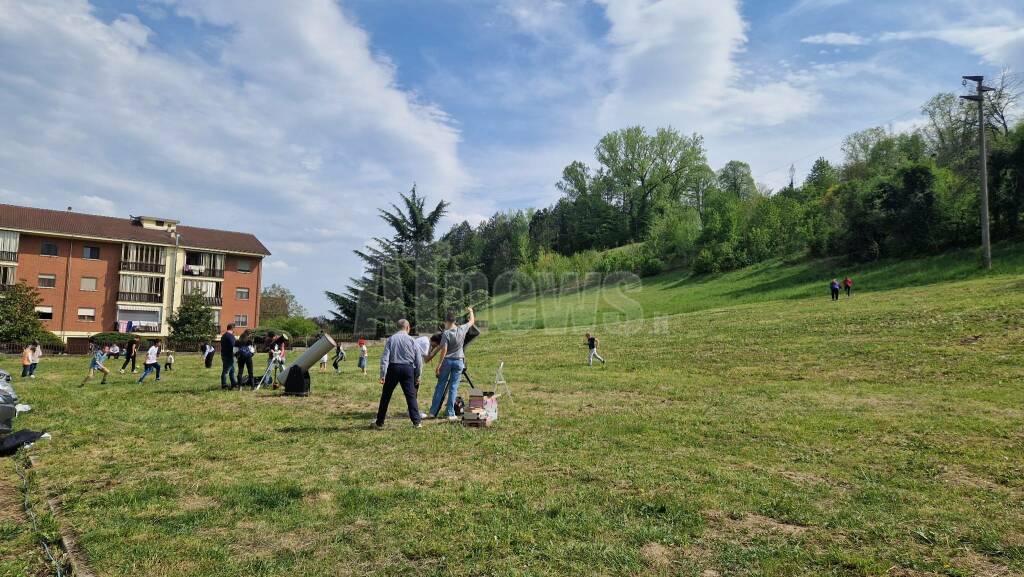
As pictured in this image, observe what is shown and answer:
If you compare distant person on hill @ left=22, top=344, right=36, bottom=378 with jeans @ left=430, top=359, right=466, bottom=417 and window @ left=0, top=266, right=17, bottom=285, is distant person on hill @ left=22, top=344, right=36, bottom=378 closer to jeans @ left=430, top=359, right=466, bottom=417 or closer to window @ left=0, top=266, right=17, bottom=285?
jeans @ left=430, top=359, right=466, bottom=417

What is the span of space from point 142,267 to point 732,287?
56945 millimetres

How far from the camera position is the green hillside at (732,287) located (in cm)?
3619

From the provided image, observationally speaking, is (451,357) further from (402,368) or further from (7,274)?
(7,274)

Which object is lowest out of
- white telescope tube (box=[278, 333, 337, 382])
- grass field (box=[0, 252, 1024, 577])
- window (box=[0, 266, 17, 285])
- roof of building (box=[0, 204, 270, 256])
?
grass field (box=[0, 252, 1024, 577])

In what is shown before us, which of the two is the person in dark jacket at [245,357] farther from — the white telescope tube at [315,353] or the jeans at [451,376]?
the jeans at [451,376]

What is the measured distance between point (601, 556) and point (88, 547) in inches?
168

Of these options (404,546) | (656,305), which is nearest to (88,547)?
(404,546)

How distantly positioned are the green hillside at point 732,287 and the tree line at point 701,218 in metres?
3.25

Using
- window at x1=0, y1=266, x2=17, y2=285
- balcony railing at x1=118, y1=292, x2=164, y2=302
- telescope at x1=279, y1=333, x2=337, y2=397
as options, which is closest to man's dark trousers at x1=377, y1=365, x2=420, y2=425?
telescope at x1=279, y1=333, x2=337, y2=397

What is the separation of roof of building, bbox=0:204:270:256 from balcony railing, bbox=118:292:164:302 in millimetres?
5217

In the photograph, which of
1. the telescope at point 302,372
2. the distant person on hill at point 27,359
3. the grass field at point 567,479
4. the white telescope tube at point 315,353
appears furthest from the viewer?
the distant person on hill at point 27,359

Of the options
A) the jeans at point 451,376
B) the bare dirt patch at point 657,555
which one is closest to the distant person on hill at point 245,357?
the jeans at point 451,376

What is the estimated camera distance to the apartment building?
1930 inches

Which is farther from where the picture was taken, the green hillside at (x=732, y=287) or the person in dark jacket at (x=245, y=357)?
the green hillside at (x=732, y=287)
